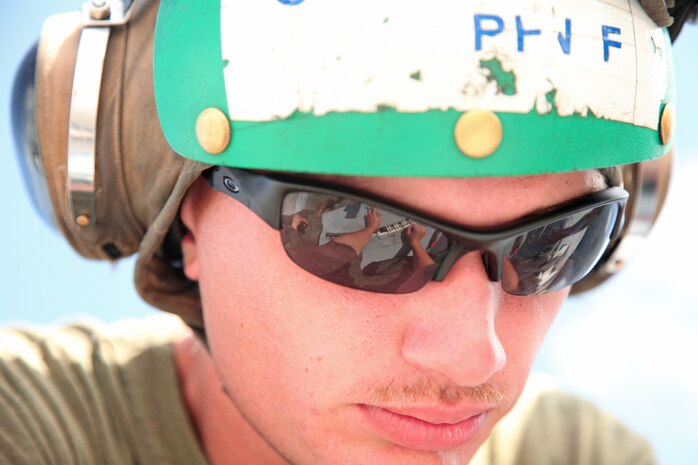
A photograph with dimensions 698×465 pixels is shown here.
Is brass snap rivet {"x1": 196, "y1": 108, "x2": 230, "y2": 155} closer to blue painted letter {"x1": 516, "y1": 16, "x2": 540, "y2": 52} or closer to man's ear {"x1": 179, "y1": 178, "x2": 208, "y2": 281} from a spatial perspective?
man's ear {"x1": 179, "y1": 178, "x2": 208, "y2": 281}

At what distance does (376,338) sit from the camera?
4.58ft

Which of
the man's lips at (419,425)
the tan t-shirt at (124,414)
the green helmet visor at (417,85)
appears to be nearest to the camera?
the green helmet visor at (417,85)

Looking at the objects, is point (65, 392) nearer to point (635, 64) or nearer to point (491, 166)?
point (491, 166)

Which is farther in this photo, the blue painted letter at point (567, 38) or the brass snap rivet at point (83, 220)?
the brass snap rivet at point (83, 220)

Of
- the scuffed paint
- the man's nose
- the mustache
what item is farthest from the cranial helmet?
the mustache

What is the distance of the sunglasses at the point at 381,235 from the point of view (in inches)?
51.2

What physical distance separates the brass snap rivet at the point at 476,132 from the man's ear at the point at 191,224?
0.50m

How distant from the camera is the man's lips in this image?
1450 millimetres

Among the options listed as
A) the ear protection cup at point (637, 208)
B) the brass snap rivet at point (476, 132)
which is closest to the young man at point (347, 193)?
the brass snap rivet at point (476, 132)

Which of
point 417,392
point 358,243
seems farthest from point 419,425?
point 358,243

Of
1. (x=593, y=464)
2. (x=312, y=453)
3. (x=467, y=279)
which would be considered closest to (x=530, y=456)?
(x=593, y=464)

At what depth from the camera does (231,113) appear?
132cm

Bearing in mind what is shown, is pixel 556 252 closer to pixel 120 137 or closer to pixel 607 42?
pixel 607 42

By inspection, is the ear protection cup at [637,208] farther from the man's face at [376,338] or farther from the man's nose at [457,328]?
the man's nose at [457,328]
